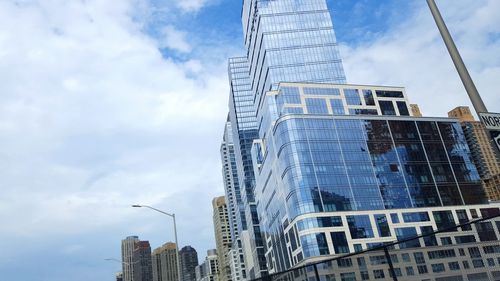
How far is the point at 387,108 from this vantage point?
125625 mm

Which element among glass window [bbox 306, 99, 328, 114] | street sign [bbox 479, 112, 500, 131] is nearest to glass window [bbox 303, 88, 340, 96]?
glass window [bbox 306, 99, 328, 114]

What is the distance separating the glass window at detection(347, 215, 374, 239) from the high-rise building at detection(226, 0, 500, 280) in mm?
220

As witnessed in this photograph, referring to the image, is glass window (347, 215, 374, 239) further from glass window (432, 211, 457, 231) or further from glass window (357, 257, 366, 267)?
glass window (357, 257, 366, 267)

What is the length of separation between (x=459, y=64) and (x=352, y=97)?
11752 centimetres

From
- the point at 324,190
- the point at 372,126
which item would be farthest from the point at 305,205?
the point at 372,126

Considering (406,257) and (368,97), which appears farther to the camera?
(368,97)

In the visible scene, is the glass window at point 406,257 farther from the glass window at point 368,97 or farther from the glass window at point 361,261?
the glass window at point 368,97

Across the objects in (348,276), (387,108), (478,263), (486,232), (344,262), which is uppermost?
(387,108)

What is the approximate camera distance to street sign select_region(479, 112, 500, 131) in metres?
9.29

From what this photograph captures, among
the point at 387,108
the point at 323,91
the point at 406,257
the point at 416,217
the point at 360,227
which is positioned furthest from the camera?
the point at 387,108

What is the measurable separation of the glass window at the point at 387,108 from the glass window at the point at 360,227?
1374 inches

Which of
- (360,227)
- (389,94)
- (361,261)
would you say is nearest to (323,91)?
(389,94)

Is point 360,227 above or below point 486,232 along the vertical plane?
above

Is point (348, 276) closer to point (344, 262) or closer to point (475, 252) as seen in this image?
point (344, 262)
